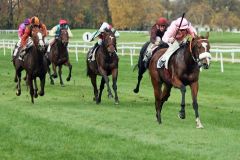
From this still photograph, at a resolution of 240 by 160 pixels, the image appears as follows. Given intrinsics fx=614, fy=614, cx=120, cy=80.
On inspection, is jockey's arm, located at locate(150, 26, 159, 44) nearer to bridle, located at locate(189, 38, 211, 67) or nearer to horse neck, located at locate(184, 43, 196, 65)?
horse neck, located at locate(184, 43, 196, 65)

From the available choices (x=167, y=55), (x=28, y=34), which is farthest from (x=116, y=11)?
(x=167, y=55)

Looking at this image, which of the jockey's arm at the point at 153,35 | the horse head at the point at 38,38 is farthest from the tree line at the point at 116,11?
the jockey's arm at the point at 153,35

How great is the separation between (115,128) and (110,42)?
481 cm

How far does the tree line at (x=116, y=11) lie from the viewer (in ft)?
297

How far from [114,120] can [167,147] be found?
3401 millimetres

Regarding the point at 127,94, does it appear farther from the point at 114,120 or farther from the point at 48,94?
the point at 114,120

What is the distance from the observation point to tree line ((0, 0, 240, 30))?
3565 inches

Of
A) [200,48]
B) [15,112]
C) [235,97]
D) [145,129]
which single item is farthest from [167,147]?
[235,97]

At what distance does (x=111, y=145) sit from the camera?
10031 millimetres

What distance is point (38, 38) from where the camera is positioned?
16.3 meters

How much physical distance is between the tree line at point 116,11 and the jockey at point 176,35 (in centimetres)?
7575

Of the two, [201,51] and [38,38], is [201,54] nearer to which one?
[201,51]

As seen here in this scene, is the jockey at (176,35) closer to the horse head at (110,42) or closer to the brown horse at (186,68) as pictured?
the brown horse at (186,68)

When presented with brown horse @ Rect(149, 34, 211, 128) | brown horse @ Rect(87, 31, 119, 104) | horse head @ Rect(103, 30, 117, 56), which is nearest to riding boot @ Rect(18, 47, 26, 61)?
brown horse @ Rect(87, 31, 119, 104)
